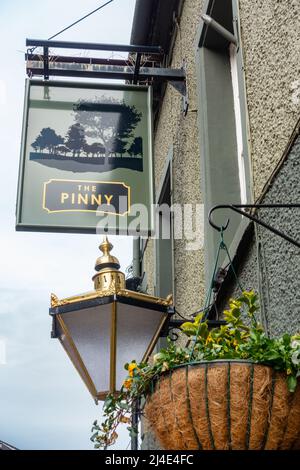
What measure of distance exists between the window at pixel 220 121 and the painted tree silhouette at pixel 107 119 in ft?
2.18

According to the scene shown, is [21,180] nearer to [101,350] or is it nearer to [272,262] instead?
[101,350]

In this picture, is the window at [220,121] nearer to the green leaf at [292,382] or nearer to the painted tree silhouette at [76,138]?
the painted tree silhouette at [76,138]

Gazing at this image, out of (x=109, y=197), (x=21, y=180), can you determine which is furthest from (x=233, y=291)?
(x=21, y=180)

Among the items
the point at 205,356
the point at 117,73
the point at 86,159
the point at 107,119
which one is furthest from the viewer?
the point at 117,73

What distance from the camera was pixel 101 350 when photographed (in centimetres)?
439

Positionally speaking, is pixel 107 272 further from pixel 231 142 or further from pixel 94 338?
pixel 231 142

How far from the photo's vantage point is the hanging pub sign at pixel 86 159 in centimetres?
592

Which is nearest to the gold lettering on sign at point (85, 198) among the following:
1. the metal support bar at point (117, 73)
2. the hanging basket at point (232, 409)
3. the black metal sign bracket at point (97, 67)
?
the black metal sign bracket at point (97, 67)

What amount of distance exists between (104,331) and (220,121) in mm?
2188

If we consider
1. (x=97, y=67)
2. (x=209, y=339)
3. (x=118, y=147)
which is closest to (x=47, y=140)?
(x=118, y=147)

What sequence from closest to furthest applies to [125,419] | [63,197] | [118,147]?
[125,419]
[63,197]
[118,147]

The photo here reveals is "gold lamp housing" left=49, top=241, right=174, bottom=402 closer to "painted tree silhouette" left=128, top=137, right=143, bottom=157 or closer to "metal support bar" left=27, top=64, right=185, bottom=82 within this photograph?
"painted tree silhouette" left=128, top=137, right=143, bottom=157

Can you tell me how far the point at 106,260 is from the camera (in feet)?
16.4

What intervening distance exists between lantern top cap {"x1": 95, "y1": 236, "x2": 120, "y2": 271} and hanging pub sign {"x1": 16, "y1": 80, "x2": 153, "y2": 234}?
0.62 metres
